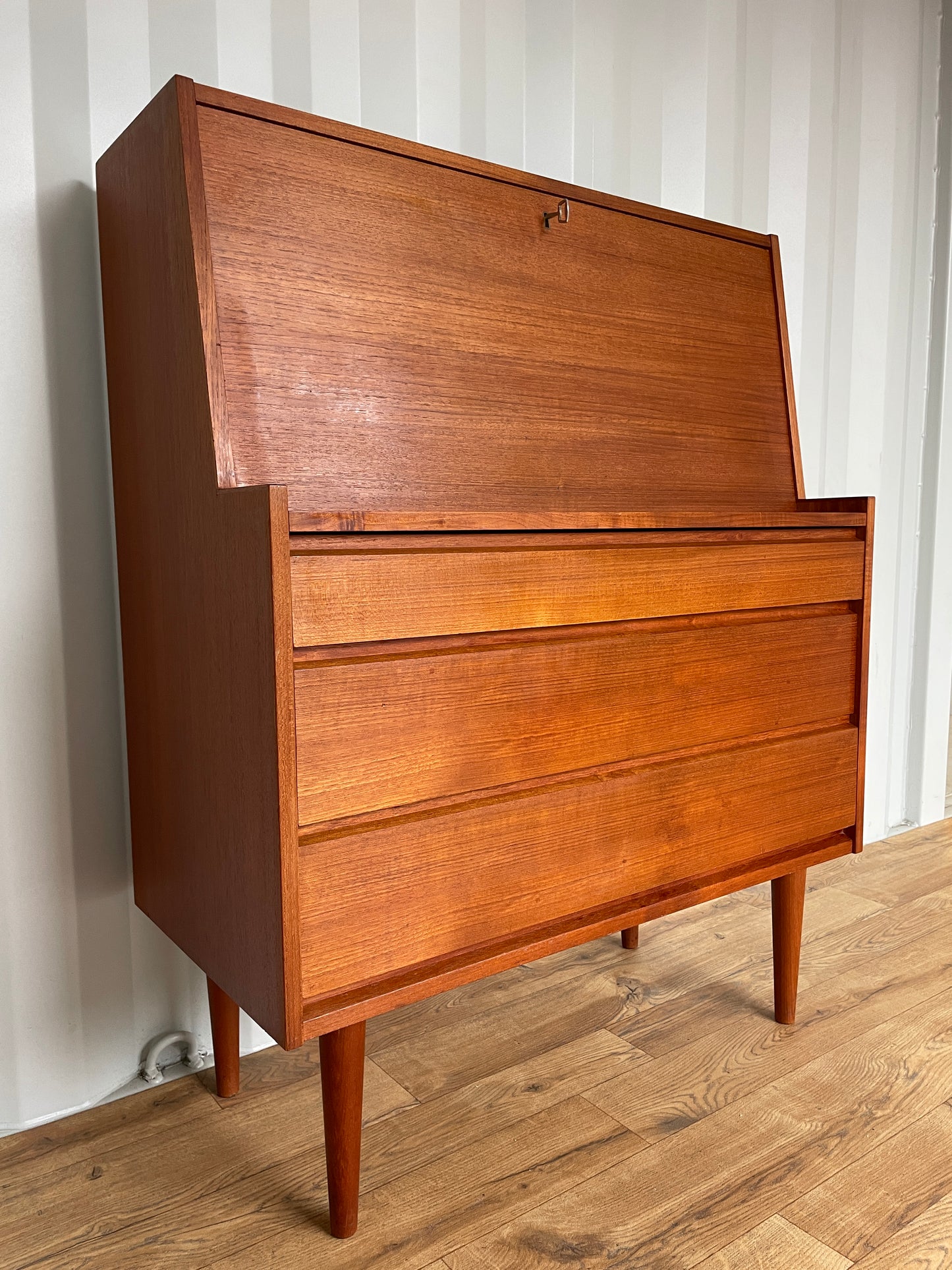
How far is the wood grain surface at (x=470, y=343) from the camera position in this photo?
3.53 feet

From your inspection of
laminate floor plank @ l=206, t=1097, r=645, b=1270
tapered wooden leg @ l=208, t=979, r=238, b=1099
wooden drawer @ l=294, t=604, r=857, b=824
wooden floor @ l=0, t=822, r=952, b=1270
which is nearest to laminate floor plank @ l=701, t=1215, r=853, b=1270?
wooden floor @ l=0, t=822, r=952, b=1270

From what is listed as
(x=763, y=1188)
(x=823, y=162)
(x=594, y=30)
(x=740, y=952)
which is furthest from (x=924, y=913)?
(x=594, y=30)

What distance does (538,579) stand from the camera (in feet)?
3.28

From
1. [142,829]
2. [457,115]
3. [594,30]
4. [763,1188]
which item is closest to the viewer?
[763,1188]

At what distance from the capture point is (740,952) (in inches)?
66.7

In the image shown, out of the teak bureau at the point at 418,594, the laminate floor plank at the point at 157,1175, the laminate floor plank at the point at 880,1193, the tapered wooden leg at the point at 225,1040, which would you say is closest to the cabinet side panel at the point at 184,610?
the teak bureau at the point at 418,594

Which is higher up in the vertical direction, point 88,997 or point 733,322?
point 733,322

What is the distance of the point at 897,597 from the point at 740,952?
42.2 inches

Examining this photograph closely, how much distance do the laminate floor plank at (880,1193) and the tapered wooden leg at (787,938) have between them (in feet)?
0.87

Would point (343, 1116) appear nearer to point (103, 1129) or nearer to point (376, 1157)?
point (376, 1157)

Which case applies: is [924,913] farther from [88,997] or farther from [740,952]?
[88,997]

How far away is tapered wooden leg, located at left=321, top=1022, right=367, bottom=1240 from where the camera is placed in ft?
3.14

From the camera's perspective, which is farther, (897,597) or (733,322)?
(897,597)

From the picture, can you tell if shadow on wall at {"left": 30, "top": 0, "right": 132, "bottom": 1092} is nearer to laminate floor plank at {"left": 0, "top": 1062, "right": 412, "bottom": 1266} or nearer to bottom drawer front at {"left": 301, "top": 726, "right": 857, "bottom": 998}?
laminate floor plank at {"left": 0, "top": 1062, "right": 412, "bottom": 1266}
